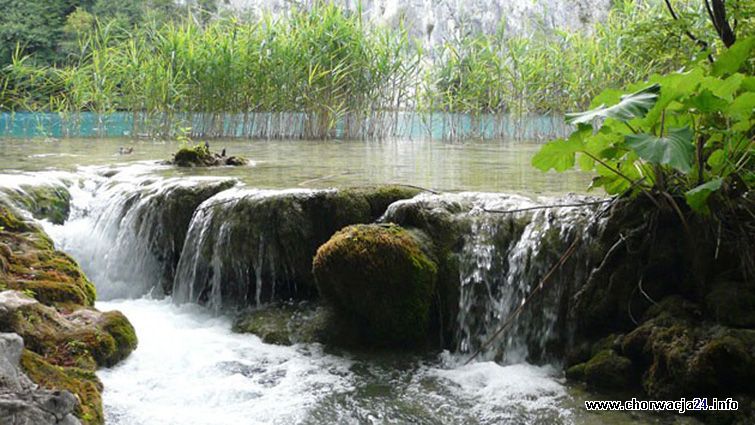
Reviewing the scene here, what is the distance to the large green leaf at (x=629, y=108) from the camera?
3.02 m

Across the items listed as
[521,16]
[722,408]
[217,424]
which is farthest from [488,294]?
[521,16]

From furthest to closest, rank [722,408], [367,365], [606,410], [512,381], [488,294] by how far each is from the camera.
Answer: [488,294], [367,365], [512,381], [606,410], [722,408]

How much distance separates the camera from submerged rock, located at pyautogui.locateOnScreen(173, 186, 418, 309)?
5.14 metres

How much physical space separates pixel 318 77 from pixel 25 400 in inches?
390

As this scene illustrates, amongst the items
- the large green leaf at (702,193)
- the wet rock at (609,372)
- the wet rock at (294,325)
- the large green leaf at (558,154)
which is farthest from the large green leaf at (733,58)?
the wet rock at (294,325)

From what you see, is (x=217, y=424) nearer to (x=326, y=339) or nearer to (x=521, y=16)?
(x=326, y=339)

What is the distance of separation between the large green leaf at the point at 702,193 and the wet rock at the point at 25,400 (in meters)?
2.76

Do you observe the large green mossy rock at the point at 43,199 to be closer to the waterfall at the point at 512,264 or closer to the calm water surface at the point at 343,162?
the calm water surface at the point at 343,162

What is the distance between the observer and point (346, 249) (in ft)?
14.5

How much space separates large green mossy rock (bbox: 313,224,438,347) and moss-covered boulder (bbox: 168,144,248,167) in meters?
3.44

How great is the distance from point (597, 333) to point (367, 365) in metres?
1.35

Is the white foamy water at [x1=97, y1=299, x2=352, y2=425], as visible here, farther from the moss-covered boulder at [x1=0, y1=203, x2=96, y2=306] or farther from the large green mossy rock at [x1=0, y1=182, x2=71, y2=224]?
the large green mossy rock at [x1=0, y1=182, x2=71, y2=224]

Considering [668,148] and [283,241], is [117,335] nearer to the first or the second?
[283,241]

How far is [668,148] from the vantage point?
299 cm
